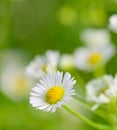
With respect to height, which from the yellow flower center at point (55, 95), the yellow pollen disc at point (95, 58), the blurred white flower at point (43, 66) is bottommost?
the yellow flower center at point (55, 95)

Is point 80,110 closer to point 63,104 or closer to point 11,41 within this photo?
point 11,41

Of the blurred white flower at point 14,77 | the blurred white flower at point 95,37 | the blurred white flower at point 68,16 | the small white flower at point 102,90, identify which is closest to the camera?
the small white flower at point 102,90

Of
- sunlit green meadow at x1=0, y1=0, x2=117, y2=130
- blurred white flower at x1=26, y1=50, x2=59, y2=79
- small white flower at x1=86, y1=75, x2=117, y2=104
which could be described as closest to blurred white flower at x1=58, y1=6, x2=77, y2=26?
sunlit green meadow at x1=0, y1=0, x2=117, y2=130

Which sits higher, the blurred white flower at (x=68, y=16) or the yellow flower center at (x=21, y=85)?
the blurred white flower at (x=68, y=16)

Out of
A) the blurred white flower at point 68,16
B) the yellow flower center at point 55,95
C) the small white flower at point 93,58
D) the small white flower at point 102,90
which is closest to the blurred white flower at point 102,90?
the small white flower at point 102,90

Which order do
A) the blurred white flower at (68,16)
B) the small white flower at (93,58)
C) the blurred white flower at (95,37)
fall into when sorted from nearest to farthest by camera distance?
the small white flower at (93,58), the blurred white flower at (95,37), the blurred white flower at (68,16)

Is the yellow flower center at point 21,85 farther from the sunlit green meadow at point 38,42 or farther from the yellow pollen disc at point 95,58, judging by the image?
the yellow pollen disc at point 95,58

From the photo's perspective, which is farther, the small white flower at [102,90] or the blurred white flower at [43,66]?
the blurred white flower at [43,66]

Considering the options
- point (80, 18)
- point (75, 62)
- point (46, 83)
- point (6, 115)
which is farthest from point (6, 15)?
point (46, 83)

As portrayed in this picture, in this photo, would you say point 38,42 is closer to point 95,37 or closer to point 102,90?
point 95,37
